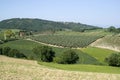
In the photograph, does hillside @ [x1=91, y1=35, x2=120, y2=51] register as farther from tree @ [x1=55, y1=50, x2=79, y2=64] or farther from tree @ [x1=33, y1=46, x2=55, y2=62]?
tree @ [x1=55, y1=50, x2=79, y2=64]

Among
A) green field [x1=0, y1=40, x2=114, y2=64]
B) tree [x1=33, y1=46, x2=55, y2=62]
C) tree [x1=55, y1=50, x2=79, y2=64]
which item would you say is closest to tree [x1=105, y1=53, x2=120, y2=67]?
green field [x1=0, y1=40, x2=114, y2=64]

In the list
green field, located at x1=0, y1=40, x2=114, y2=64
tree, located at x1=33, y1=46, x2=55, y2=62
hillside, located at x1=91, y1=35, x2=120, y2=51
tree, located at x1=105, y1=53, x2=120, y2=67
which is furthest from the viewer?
hillside, located at x1=91, y1=35, x2=120, y2=51

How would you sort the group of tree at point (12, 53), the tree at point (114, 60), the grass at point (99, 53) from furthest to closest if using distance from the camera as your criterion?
the grass at point (99, 53) → the group of tree at point (12, 53) → the tree at point (114, 60)

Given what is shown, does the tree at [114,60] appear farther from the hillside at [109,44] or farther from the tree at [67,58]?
the hillside at [109,44]

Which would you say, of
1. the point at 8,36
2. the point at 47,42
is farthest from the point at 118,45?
the point at 8,36

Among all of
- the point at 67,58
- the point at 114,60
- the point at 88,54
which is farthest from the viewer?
the point at 88,54

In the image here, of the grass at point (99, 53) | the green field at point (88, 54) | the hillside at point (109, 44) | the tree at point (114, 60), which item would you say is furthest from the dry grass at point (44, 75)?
the hillside at point (109, 44)

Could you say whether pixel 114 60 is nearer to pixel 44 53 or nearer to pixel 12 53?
pixel 44 53

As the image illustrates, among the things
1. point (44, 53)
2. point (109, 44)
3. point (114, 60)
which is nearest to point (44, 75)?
point (114, 60)

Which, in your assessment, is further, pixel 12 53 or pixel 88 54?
pixel 88 54

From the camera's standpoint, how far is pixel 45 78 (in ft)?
98.4

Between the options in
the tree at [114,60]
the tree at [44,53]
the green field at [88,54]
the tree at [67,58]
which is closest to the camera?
the tree at [114,60]

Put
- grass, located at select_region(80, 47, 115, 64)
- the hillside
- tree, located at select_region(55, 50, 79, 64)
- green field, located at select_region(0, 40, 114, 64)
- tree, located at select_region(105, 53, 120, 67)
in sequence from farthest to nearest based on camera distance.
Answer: the hillside, grass, located at select_region(80, 47, 115, 64), green field, located at select_region(0, 40, 114, 64), tree, located at select_region(55, 50, 79, 64), tree, located at select_region(105, 53, 120, 67)

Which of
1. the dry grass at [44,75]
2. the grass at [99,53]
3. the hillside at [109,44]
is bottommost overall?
the grass at [99,53]
